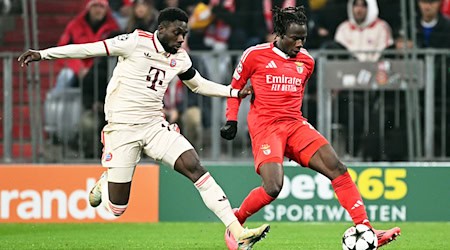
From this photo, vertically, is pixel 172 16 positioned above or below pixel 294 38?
above

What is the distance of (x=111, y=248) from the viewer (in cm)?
1060

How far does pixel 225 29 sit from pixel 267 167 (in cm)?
649

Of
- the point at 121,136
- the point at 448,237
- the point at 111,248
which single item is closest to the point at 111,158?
the point at 121,136

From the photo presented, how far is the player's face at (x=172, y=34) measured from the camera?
32.4ft

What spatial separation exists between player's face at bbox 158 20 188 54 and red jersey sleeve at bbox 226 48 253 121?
91 cm

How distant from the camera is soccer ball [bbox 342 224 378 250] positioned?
31.1ft

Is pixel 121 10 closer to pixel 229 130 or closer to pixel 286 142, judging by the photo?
pixel 229 130

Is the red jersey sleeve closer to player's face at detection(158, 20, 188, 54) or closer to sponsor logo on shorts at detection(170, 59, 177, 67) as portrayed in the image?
sponsor logo on shorts at detection(170, 59, 177, 67)

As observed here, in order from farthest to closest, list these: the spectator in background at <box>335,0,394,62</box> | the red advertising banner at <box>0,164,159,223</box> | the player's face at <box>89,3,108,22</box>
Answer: the player's face at <box>89,3,108,22</box> → the spectator in background at <box>335,0,394,62</box> → the red advertising banner at <box>0,164,159,223</box>

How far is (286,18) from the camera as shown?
33.9 ft

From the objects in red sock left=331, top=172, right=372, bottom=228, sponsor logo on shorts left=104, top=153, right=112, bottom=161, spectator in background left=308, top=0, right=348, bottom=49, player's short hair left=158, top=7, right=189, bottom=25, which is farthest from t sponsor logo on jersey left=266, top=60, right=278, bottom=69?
spectator in background left=308, top=0, right=348, bottom=49

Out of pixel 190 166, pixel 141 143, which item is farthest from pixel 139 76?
pixel 190 166

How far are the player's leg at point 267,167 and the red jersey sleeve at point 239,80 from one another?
→ 0.34 meters

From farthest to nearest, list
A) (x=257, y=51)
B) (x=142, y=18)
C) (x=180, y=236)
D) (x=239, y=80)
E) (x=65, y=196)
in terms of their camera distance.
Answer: (x=142, y=18), (x=65, y=196), (x=180, y=236), (x=239, y=80), (x=257, y=51)
